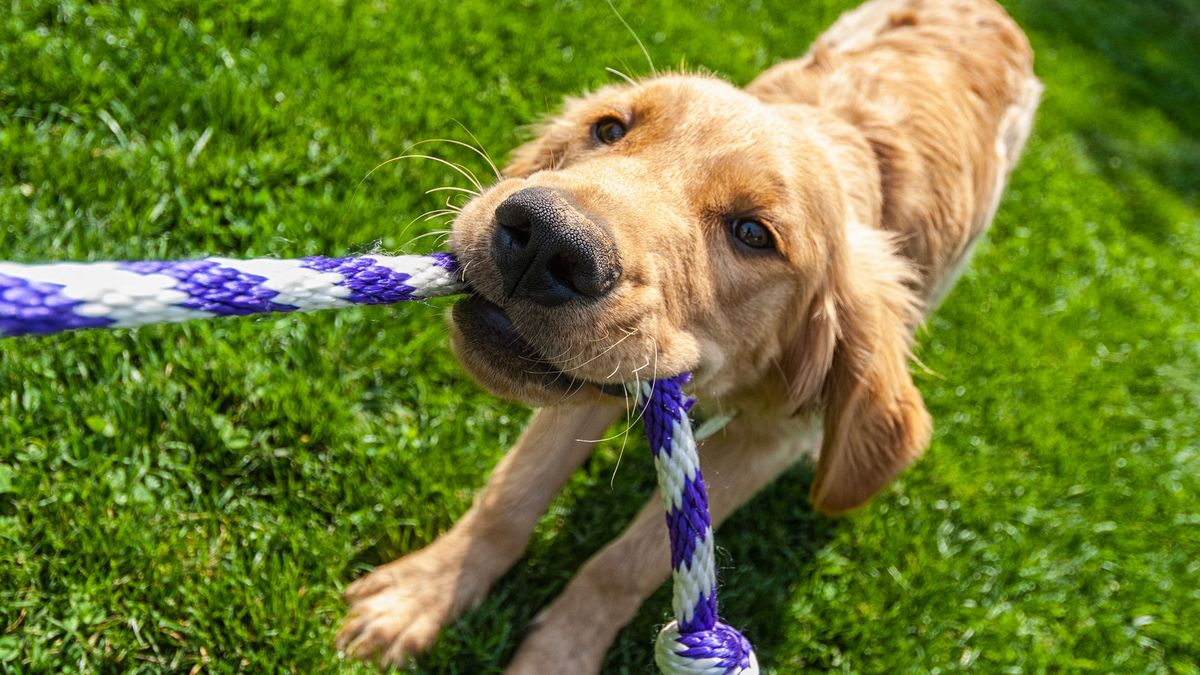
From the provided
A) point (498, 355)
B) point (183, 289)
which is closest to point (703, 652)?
point (498, 355)

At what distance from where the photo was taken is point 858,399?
9.32 ft

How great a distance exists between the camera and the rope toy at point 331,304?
48.5 inches

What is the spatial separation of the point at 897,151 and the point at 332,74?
2530mm

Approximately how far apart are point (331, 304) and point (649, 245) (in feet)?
2.67

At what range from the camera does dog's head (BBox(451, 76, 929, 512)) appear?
1.95 meters

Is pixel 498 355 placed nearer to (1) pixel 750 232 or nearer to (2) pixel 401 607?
(1) pixel 750 232

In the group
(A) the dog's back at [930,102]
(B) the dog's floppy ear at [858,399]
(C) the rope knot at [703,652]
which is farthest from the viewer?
(A) the dog's back at [930,102]

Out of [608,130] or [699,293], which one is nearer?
[699,293]

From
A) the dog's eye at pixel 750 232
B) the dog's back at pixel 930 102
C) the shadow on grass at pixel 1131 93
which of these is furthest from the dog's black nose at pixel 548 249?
the shadow on grass at pixel 1131 93

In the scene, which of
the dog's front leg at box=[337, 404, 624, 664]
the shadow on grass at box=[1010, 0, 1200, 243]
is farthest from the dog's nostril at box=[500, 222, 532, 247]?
the shadow on grass at box=[1010, 0, 1200, 243]

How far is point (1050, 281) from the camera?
555 centimetres

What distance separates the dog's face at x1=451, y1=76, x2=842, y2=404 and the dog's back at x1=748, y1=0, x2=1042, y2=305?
1.90ft

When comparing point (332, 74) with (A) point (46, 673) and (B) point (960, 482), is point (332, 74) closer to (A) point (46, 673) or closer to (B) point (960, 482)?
(A) point (46, 673)

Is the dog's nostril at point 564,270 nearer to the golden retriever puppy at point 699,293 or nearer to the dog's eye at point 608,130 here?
the golden retriever puppy at point 699,293
